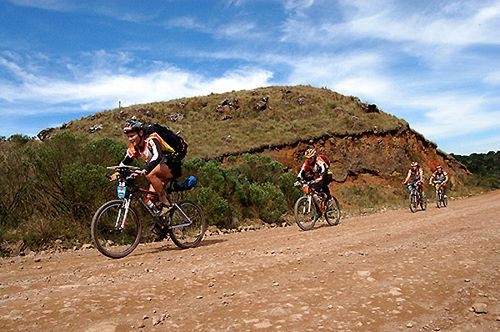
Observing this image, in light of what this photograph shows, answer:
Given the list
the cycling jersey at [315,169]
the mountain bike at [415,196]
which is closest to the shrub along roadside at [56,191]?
the cycling jersey at [315,169]

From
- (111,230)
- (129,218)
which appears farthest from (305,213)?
(111,230)

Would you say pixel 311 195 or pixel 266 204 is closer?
pixel 311 195

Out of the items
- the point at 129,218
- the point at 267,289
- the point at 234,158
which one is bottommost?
the point at 267,289

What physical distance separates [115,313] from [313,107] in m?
43.2

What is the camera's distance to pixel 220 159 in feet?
111

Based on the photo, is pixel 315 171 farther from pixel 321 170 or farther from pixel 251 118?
pixel 251 118

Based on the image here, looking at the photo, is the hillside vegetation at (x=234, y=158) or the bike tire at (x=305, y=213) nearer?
the hillside vegetation at (x=234, y=158)

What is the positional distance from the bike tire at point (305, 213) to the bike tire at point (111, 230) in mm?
5018

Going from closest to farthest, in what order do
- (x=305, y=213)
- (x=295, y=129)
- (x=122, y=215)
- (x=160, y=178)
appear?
(x=122, y=215) < (x=160, y=178) < (x=305, y=213) < (x=295, y=129)

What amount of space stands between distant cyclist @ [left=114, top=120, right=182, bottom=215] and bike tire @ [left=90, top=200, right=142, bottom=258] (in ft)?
1.95

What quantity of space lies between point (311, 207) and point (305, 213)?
33cm

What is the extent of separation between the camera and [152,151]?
7.11 meters

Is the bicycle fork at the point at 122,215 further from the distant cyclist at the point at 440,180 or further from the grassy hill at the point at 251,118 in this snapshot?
the grassy hill at the point at 251,118

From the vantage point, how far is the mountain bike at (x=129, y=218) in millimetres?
6980
